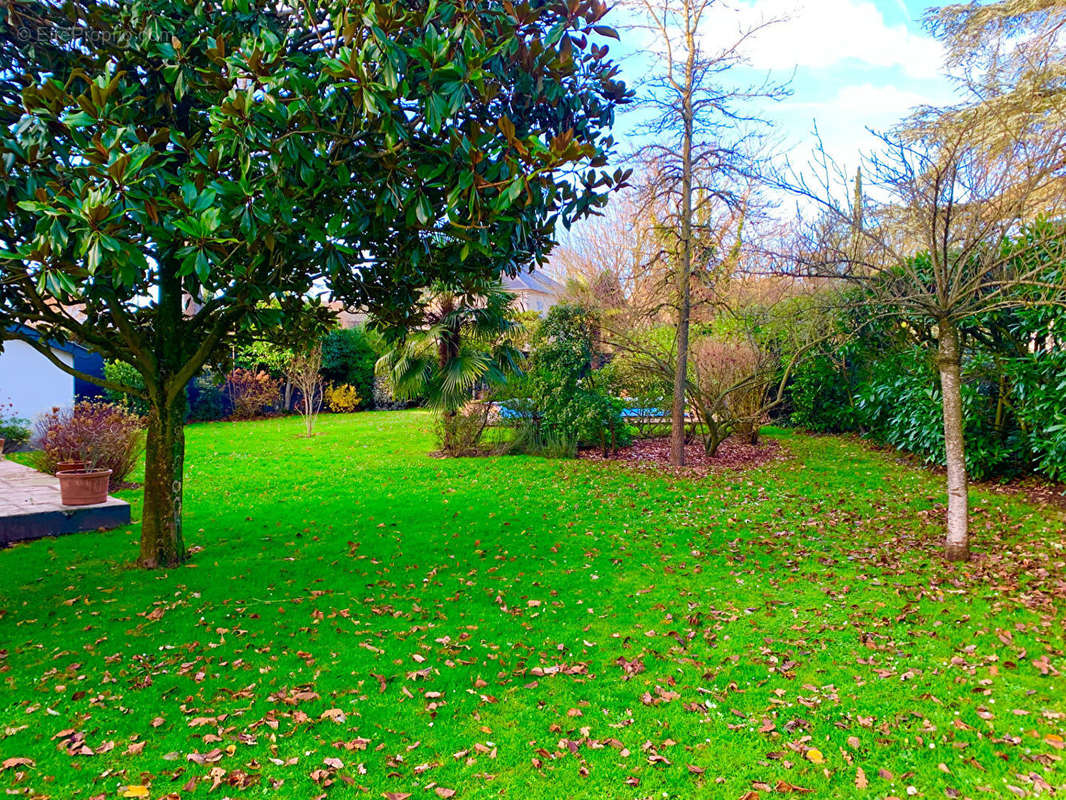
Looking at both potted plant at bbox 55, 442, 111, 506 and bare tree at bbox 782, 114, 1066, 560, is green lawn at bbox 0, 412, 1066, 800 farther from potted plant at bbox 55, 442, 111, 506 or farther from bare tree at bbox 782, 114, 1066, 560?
bare tree at bbox 782, 114, 1066, 560

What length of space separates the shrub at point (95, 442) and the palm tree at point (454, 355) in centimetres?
458

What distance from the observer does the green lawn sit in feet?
9.59

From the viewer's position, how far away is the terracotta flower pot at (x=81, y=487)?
6.96 metres

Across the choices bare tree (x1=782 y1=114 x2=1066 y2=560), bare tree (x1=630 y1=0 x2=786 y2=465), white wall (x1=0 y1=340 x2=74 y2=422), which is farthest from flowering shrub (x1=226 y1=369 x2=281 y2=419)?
bare tree (x1=782 y1=114 x2=1066 y2=560)

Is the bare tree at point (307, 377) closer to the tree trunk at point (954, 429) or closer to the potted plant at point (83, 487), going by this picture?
the potted plant at point (83, 487)

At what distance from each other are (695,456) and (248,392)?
1446 cm

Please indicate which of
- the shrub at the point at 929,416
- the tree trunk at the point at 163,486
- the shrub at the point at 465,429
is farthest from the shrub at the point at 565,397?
the tree trunk at the point at 163,486

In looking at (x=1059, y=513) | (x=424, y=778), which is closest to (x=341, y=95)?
(x=424, y=778)

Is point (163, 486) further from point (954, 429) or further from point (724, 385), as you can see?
point (724, 385)

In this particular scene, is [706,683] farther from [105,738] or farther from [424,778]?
[105,738]

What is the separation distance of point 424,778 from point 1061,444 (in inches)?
315

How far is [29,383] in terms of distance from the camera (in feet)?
48.8

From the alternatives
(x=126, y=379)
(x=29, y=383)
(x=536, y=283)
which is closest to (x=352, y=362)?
(x=126, y=379)

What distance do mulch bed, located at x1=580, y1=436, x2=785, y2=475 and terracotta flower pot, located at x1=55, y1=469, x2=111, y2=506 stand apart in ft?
25.6
